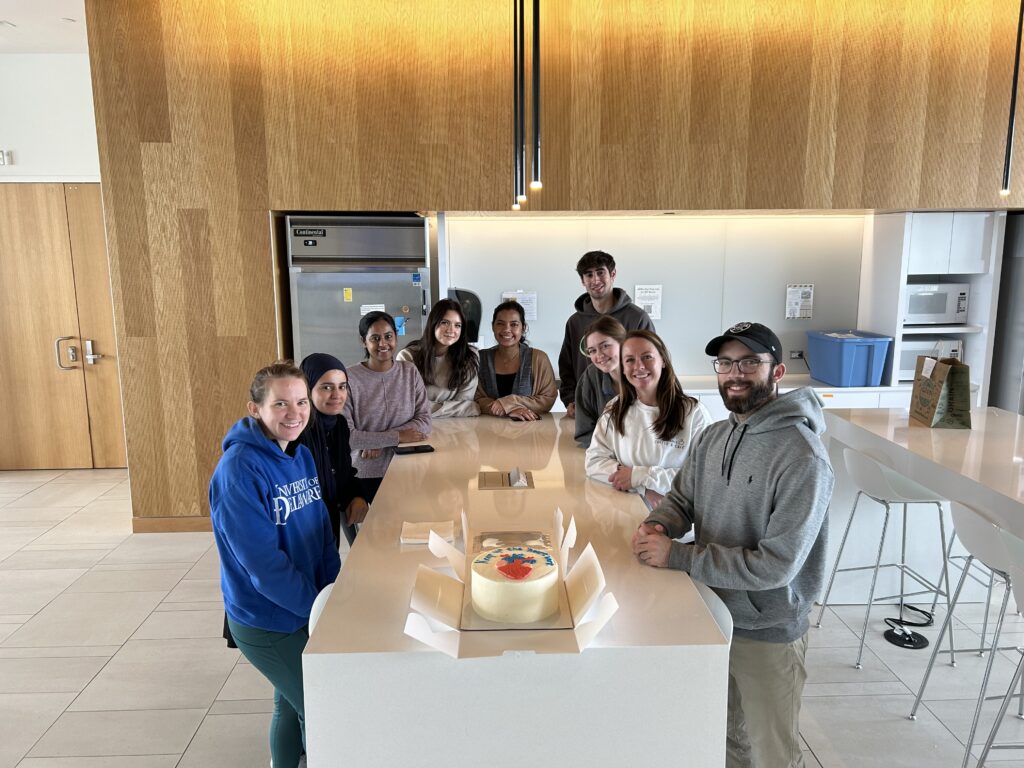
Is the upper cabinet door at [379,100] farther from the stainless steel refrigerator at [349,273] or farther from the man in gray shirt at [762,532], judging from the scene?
the man in gray shirt at [762,532]

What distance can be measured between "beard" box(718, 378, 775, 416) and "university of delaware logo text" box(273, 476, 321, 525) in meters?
1.13

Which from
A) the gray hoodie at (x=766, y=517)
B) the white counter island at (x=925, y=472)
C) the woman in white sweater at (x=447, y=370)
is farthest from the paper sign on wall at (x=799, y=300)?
the gray hoodie at (x=766, y=517)

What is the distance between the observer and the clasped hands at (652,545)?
71.2 inches

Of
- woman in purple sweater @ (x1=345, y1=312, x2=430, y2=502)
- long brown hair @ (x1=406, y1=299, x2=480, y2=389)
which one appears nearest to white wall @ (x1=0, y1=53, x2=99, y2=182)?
long brown hair @ (x1=406, y1=299, x2=480, y2=389)

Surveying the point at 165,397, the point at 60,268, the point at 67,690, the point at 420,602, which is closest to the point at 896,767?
the point at 420,602

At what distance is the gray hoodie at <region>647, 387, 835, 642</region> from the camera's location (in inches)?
66.8

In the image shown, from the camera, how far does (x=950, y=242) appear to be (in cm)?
466

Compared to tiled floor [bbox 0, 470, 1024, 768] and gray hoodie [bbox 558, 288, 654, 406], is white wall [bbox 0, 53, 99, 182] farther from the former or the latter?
gray hoodie [bbox 558, 288, 654, 406]

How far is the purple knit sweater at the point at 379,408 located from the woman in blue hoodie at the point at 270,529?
90 cm

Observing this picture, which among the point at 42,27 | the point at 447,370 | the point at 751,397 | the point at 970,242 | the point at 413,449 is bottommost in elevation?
the point at 413,449

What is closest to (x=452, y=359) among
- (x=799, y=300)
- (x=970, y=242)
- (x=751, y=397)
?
(x=751, y=397)

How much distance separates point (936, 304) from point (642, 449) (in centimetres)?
329

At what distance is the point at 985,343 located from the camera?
189 inches

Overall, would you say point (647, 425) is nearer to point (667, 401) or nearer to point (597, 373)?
point (667, 401)
